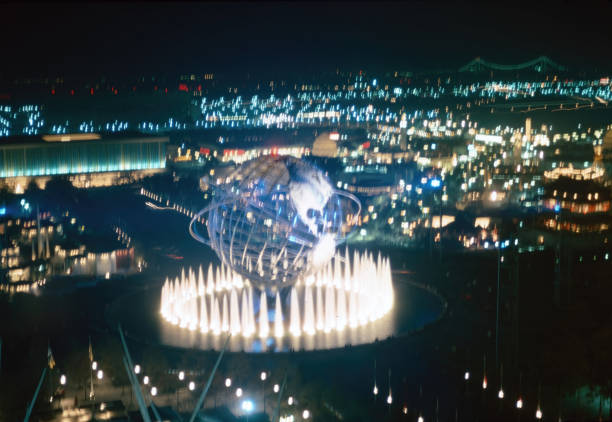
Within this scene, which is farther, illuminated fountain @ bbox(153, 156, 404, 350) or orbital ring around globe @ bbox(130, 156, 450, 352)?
illuminated fountain @ bbox(153, 156, 404, 350)

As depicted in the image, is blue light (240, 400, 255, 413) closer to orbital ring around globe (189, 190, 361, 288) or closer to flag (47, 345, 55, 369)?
flag (47, 345, 55, 369)


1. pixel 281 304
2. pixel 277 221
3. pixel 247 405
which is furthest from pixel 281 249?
pixel 247 405

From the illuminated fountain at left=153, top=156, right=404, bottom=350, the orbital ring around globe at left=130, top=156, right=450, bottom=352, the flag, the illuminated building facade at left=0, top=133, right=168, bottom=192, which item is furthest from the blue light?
the illuminated building facade at left=0, top=133, right=168, bottom=192

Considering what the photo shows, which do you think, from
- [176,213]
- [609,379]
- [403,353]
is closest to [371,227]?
[176,213]

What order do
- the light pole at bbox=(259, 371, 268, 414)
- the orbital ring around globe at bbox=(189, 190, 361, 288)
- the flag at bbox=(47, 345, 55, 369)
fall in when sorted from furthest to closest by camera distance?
the orbital ring around globe at bbox=(189, 190, 361, 288)
the flag at bbox=(47, 345, 55, 369)
the light pole at bbox=(259, 371, 268, 414)

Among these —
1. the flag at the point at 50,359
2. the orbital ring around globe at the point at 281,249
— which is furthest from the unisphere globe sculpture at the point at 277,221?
the flag at the point at 50,359
